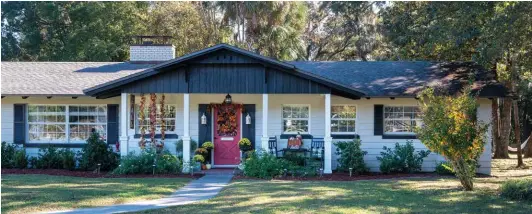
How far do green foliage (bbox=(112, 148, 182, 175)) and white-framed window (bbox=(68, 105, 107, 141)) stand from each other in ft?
8.62

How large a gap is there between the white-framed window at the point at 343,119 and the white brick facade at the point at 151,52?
6028 mm

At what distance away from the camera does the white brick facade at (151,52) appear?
19766 millimetres

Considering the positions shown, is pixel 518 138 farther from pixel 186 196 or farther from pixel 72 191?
pixel 72 191

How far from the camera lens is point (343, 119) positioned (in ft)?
57.5

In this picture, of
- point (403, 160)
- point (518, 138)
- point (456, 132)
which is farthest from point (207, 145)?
point (518, 138)

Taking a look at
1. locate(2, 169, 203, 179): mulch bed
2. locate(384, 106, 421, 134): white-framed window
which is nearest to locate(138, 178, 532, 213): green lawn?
locate(2, 169, 203, 179): mulch bed

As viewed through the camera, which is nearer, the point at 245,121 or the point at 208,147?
the point at 208,147

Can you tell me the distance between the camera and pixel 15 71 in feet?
61.8

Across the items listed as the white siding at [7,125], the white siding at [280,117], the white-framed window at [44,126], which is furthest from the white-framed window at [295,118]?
the white siding at [7,125]

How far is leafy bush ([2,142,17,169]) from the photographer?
54.3ft

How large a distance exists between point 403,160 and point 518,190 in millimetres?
5533

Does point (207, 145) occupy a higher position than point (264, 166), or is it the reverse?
point (207, 145)

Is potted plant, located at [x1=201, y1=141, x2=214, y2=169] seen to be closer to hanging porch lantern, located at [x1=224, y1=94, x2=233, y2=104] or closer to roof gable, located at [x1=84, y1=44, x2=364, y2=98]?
hanging porch lantern, located at [x1=224, y1=94, x2=233, y2=104]

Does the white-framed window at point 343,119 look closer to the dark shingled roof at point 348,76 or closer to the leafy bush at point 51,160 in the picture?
the dark shingled roof at point 348,76
